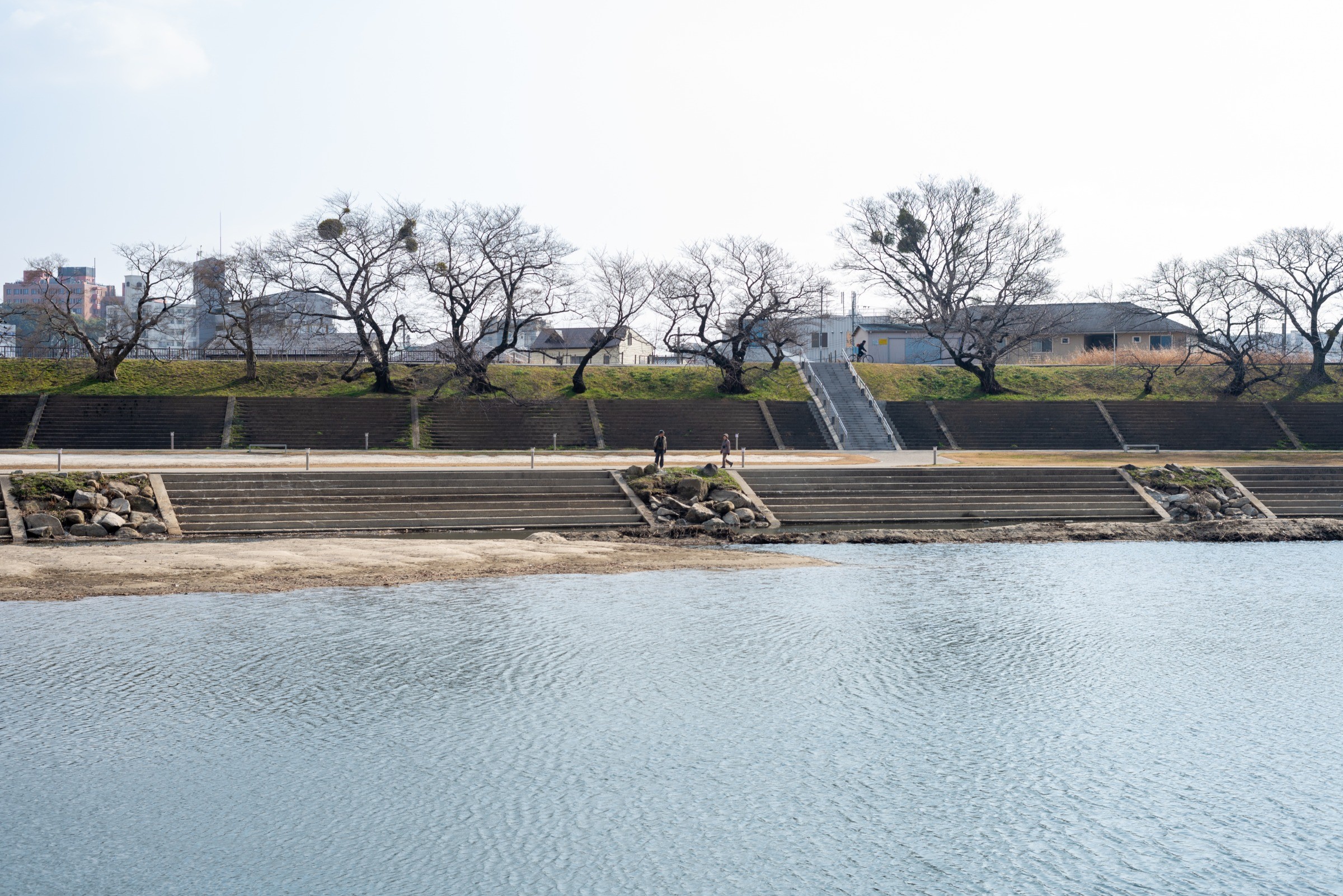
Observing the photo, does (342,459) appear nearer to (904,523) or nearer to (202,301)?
(904,523)

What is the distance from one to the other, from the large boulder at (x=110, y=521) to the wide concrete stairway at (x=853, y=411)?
29215mm

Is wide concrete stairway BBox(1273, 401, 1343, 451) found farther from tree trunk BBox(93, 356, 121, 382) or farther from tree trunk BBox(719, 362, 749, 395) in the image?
tree trunk BBox(93, 356, 121, 382)

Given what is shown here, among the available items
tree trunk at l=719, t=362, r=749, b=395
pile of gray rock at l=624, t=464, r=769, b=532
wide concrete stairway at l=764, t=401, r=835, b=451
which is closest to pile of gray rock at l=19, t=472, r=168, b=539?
pile of gray rock at l=624, t=464, r=769, b=532

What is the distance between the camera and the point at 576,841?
880 cm

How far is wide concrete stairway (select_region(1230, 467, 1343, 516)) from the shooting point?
30.8m

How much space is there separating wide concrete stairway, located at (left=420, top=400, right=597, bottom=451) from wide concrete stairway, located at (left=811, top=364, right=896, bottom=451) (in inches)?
468

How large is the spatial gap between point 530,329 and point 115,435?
83.6ft

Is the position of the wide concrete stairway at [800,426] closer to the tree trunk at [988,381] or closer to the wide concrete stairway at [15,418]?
the tree trunk at [988,381]

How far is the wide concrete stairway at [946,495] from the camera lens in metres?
29.4

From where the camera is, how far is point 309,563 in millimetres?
A: 20953

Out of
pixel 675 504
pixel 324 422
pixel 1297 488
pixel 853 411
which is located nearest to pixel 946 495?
pixel 675 504

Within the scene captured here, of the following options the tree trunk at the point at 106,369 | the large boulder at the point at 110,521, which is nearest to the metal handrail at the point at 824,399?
the large boulder at the point at 110,521

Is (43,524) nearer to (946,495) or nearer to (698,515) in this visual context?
(698,515)

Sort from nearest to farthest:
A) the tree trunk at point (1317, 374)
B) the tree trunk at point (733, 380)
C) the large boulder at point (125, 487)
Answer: the large boulder at point (125, 487) → the tree trunk at point (733, 380) → the tree trunk at point (1317, 374)
